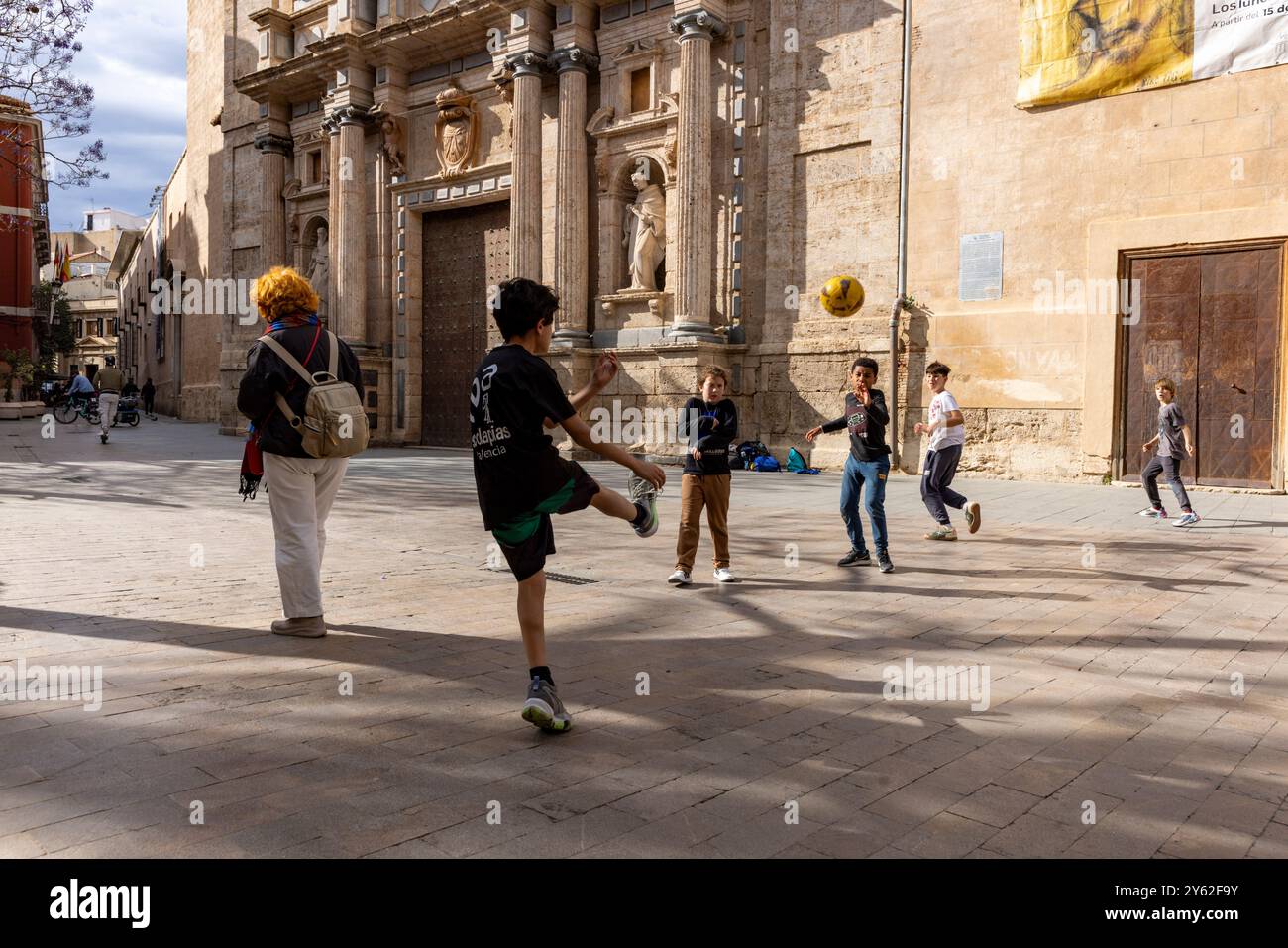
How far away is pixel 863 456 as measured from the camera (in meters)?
8.10

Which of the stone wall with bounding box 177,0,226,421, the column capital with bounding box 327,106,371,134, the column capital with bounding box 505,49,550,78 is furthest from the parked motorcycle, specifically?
the column capital with bounding box 505,49,550,78

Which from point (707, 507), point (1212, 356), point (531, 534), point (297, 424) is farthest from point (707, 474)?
point (1212, 356)

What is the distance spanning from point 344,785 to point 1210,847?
2762mm

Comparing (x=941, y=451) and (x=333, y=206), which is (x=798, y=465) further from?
(x=333, y=206)

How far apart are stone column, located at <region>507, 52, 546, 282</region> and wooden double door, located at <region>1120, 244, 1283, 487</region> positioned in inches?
451

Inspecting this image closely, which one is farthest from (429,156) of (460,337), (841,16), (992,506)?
(992,506)

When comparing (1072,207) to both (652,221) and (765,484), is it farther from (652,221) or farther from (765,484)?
(652,221)

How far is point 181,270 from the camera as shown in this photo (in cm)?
3825

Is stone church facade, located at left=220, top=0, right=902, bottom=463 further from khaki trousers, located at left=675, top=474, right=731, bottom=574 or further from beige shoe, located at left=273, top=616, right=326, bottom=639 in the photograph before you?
beige shoe, located at left=273, top=616, right=326, bottom=639

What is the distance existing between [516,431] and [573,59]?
17.5 m

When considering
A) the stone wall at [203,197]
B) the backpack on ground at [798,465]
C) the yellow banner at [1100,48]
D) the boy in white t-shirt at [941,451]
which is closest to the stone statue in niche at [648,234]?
the backpack on ground at [798,465]

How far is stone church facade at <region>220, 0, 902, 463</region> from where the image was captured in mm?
16875

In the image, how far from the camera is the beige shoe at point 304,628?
523cm

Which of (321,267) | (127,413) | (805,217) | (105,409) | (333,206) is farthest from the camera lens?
(127,413)
